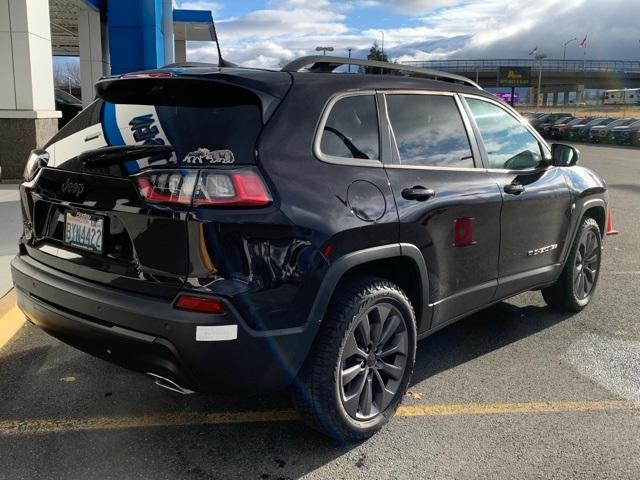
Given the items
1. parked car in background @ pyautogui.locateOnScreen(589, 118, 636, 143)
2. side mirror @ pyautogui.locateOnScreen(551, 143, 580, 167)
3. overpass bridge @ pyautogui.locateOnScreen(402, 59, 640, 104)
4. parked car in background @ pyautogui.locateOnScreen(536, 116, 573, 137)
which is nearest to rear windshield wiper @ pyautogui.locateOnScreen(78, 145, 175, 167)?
side mirror @ pyautogui.locateOnScreen(551, 143, 580, 167)

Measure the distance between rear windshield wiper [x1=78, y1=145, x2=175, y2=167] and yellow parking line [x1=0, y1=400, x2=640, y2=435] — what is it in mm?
1388

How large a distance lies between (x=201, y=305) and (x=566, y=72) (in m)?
117

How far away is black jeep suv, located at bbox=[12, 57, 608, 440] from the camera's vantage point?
2.62m

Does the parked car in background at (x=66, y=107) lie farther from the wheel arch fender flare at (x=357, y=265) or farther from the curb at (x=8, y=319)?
the wheel arch fender flare at (x=357, y=265)

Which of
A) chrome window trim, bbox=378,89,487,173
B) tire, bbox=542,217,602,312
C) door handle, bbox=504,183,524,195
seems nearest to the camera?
chrome window trim, bbox=378,89,487,173

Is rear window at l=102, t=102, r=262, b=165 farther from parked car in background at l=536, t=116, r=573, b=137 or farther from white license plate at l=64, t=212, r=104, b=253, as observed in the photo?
parked car in background at l=536, t=116, r=573, b=137

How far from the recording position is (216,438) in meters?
3.22

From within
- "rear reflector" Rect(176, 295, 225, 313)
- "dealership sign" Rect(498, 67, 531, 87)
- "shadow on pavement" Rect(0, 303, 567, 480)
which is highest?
"dealership sign" Rect(498, 67, 531, 87)

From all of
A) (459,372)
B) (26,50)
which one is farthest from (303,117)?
(26,50)

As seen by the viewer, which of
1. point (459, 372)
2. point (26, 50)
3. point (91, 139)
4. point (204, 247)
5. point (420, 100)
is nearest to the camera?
point (204, 247)

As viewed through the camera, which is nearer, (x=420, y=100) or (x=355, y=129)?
(x=355, y=129)

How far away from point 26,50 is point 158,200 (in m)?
9.07

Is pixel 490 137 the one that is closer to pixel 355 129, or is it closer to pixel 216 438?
pixel 355 129

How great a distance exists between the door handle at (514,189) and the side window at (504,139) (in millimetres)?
147
